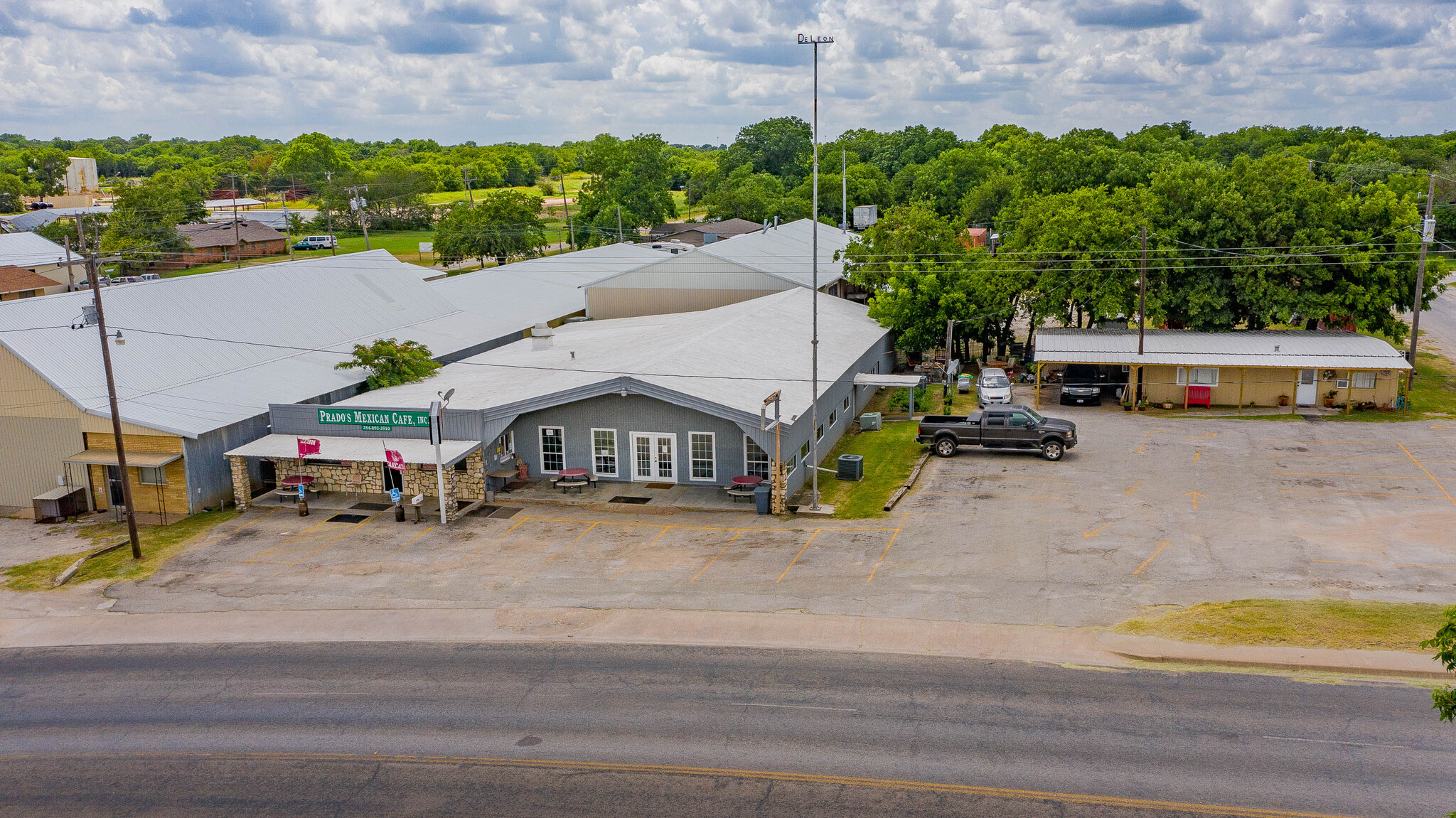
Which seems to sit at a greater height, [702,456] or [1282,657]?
[702,456]

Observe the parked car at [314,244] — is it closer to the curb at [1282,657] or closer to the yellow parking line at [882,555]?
the yellow parking line at [882,555]

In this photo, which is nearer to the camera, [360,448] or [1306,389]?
[360,448]

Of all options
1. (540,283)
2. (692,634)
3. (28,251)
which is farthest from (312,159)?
(692,634)

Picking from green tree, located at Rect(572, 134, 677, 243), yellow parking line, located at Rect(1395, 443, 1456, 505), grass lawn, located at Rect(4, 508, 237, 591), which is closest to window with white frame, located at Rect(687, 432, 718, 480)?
grass lawn, located at Rect(4, 508, 237, 591)

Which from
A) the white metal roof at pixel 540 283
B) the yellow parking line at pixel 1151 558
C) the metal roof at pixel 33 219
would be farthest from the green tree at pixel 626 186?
the yellow parking line at pixel 1151 558

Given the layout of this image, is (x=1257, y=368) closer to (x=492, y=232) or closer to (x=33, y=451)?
(x=33, y=451)

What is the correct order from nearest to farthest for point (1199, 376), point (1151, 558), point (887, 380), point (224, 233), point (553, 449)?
point (1151, 558)
point (553, 449)
point (887, 380)
point (1199, 376)
point (224, 233)

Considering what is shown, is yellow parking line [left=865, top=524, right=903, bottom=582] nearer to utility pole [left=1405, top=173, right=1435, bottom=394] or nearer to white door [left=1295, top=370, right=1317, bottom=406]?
white door [left=1295, top=370, right=1317, bottom=406]

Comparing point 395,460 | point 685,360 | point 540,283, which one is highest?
point 540,283
